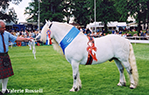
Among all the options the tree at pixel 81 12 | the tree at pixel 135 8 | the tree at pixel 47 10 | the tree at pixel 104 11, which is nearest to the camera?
the tree at pixel 135 8

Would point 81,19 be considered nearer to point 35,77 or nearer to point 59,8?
point 59,8

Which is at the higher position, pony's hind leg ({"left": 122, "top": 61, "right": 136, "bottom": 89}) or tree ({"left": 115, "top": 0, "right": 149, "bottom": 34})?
tree ({"left": 115, "top": 0, "right": 149, "bottom": 34})

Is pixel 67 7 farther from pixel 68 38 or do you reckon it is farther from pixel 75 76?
pixel 75 76

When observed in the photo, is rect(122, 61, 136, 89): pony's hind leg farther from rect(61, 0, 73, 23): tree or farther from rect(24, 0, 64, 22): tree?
rect(61, 0, 73, 23): tree

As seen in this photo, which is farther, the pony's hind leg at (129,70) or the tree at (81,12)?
the tree at (81,12)

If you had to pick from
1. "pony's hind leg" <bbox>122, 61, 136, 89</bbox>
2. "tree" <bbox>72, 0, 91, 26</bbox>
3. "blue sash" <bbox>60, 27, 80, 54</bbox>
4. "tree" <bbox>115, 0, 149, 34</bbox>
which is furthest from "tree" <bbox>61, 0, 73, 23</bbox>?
"pony's hind leg" <bbox>122, 61, 136, 89</bbox>

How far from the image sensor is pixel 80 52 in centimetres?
491

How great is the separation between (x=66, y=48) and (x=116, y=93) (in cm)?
192

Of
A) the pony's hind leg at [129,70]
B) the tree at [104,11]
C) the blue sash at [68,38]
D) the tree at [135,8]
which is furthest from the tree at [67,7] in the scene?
the pony's hind leg at [129,70]

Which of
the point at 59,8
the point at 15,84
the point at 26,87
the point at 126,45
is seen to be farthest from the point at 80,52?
the point at 59,8

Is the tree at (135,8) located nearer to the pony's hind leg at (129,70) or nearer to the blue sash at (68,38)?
the pony's hind leg at (129,70)

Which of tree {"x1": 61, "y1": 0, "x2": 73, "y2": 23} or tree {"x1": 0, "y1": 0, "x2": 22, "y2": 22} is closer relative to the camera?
tree {"x1": 0, "y1": 0, "x2": 22, "y2": 22}

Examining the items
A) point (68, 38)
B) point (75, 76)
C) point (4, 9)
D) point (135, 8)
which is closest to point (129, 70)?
point (75, 76)

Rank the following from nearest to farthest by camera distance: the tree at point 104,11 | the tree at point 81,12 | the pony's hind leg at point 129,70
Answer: the pony's hind leg at point 129,70
the tree at point 104,11
the tree at point 81,12
